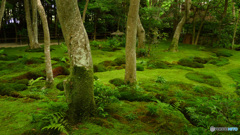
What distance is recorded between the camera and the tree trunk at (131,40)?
22.0 ft

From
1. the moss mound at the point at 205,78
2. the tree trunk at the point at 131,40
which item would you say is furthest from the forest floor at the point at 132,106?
the tree trunk at the point at 131,40

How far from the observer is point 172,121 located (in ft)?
14.8

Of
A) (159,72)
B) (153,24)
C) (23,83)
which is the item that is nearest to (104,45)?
(153,24)

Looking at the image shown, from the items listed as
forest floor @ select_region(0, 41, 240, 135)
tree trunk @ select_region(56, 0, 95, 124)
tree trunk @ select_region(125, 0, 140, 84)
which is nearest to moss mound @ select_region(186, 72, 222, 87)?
forest floor @ select_region(0, 41, 240, 135)

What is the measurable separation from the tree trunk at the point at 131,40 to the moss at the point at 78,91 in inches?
132

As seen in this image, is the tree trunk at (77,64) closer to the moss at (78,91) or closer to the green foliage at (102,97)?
the moss at (78,91)

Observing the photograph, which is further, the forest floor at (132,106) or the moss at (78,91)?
the moss at (78,91)

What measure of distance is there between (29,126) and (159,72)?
815cm

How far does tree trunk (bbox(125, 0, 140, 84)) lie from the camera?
22.0ft

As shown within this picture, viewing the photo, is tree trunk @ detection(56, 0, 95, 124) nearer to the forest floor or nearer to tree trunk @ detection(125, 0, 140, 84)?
the forest floor

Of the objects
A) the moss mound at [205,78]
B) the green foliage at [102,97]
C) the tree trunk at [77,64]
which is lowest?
the moss mound at [205,78]

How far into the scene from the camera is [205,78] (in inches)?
372

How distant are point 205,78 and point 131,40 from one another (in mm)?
5026

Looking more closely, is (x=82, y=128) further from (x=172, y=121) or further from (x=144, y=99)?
(x=144, y=99)
